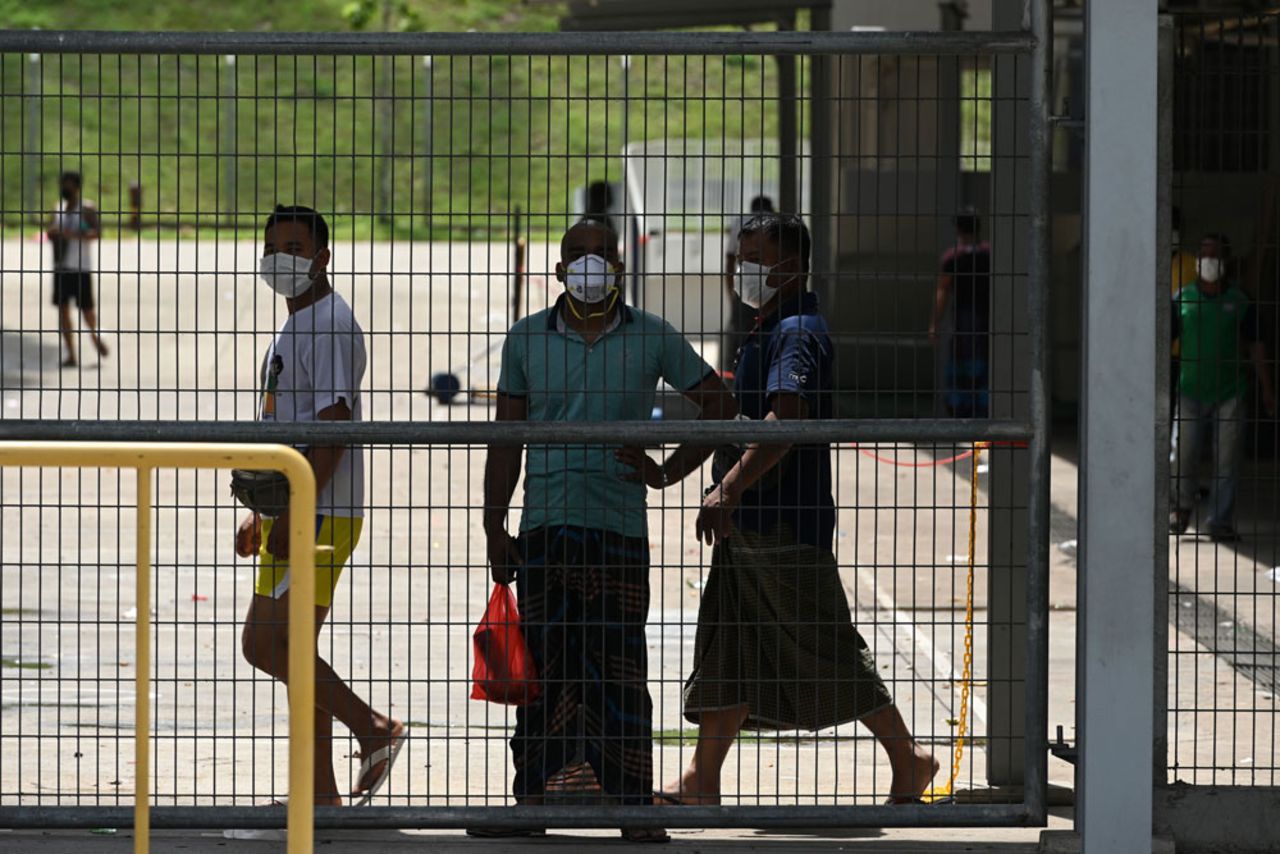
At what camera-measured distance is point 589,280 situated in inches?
205

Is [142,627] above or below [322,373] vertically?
below

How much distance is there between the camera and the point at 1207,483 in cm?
1277

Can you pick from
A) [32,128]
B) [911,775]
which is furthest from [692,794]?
[32,128]

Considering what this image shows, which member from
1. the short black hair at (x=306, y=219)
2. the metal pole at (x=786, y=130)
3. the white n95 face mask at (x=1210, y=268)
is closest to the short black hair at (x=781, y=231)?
the short black hair at (x=306, y=219)

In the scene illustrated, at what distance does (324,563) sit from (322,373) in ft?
1.87

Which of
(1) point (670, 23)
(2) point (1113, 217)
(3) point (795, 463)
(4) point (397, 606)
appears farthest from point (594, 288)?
(1) point (670, 23)

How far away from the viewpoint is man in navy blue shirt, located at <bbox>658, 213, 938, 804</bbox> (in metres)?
5.26

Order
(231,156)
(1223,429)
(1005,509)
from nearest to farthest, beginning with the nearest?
(231,156) → (1005,509) → (1223,429)

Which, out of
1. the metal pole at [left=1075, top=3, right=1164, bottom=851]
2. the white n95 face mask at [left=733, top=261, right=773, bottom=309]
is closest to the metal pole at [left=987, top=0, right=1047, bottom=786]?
the white n95 face mask at [left=733, top=261, right=773, bottom=309]

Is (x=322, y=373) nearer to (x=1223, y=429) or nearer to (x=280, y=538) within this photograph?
(x=280, y=538)

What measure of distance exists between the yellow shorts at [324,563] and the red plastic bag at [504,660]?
0.44 metres

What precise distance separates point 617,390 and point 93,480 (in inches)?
332

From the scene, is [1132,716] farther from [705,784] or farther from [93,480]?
[93,480]

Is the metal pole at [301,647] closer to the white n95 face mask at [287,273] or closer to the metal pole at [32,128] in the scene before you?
the metal pole at [32,128]
